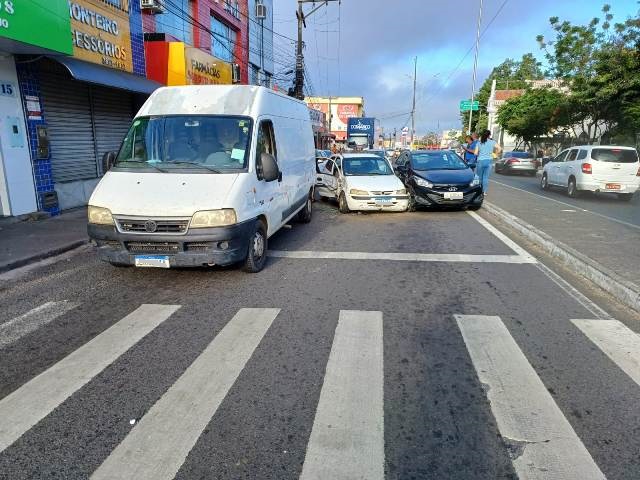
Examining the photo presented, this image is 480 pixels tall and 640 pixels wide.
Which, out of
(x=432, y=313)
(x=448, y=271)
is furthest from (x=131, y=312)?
(x=448, y=271)

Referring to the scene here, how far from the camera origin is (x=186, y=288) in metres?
5.43

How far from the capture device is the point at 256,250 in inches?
237

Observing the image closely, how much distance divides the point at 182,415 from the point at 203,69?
14.6m

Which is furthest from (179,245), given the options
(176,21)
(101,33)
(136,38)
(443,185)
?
(176,21)

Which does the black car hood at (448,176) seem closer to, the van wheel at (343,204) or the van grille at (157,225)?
the van wheel at (343,204)

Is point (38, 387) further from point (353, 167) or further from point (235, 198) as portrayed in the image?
point (353, 167)

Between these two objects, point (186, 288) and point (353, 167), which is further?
point (353, 167)

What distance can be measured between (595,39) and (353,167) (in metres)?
22.1

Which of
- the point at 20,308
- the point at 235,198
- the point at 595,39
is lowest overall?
the point at 20,308

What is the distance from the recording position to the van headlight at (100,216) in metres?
5.21

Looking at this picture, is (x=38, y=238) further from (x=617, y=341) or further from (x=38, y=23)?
(x=617, y=341)

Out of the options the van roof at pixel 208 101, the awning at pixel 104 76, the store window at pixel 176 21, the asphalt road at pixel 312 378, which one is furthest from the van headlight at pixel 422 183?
the store window at pixel 176 21

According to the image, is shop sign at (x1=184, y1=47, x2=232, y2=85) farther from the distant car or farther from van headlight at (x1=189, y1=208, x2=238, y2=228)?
the distant car

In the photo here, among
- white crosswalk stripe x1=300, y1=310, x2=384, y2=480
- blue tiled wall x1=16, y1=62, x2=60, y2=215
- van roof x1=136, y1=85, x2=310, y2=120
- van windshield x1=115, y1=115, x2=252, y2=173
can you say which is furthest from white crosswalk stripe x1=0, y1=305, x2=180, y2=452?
blue tiled wall x1=16, y1=62, x2=60, y2=215
